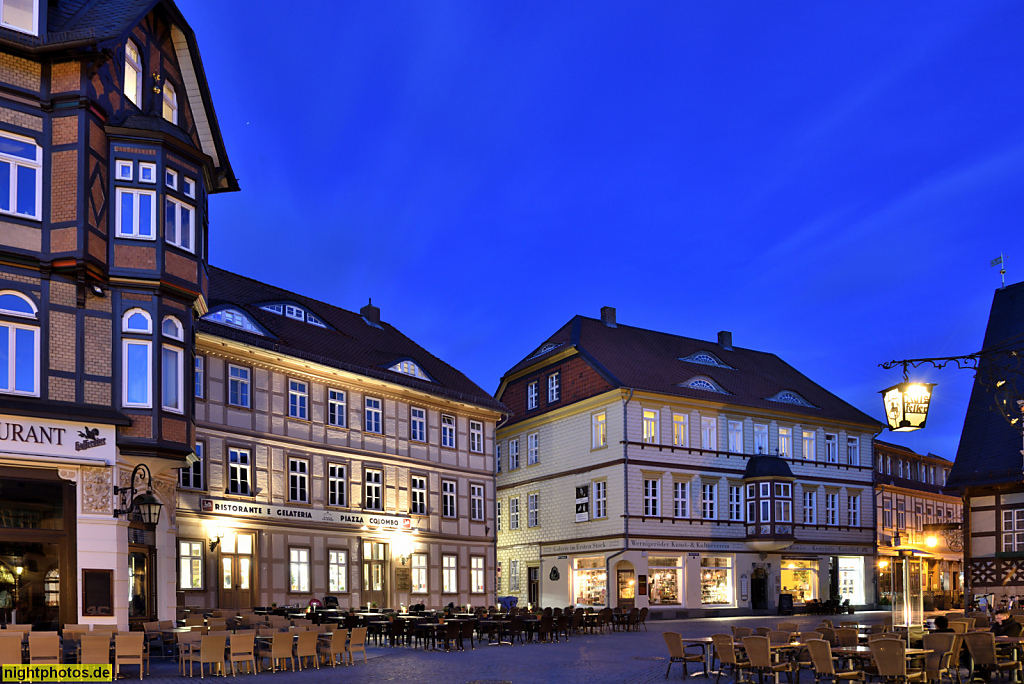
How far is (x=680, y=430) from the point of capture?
149 feet

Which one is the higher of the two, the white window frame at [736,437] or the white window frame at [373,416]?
the white window frame at [373,416]

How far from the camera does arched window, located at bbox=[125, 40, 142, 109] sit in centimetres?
2186

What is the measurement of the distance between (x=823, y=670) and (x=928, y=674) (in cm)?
160

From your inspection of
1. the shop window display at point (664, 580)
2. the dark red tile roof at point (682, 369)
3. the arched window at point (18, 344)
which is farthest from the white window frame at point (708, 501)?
the arched window at point (18, 344)

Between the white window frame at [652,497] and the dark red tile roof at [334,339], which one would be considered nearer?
the dark red tile roof at [334,339]

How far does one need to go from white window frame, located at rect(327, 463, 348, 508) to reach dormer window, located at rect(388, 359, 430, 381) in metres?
Result: 4.32

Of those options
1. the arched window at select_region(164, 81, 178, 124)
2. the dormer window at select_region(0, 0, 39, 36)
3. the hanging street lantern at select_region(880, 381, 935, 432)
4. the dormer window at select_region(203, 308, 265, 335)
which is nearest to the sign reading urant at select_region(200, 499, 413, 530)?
the dormer window at select_region(203, 308, 265, 335)

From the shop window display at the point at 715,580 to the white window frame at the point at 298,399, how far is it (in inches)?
780

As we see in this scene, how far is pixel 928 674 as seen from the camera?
15.6 meters

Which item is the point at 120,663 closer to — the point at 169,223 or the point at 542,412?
the point at 169,223

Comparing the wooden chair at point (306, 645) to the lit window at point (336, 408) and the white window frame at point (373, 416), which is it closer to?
the lit window at point (336, 408)

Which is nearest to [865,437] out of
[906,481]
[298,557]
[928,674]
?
[906,481]

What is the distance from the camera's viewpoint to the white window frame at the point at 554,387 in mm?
48312

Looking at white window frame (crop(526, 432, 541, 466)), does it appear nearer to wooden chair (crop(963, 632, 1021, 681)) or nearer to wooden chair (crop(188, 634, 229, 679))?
wooden chair (crop(188, 634, 229, 679))
